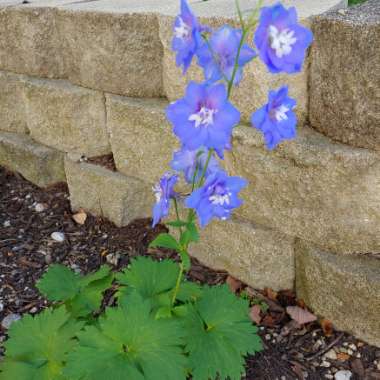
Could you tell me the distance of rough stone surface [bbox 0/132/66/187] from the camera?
119 inches

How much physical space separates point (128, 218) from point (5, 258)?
601mm

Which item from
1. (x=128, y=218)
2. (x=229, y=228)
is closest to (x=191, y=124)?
(x=229, y=228)

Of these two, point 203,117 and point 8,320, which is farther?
point 8,320

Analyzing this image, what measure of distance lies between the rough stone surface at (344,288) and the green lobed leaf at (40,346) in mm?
868

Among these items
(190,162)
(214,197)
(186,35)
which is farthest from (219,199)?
(186,35)

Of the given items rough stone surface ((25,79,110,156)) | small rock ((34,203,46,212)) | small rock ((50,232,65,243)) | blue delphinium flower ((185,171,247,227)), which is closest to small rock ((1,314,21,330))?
small rock ((50,232,65,243))

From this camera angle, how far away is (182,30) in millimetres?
1284

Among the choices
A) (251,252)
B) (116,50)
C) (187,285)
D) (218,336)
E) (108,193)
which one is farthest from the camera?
(108,193)

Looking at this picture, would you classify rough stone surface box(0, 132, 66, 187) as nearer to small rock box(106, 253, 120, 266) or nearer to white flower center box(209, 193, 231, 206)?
small rock box(106, 253, 120, 266)

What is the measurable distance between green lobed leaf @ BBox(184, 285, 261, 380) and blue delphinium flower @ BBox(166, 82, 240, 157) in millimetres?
723

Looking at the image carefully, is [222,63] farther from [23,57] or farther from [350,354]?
[23,57]

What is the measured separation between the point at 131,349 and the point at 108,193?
1287 mm

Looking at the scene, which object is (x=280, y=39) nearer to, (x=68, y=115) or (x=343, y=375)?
(x=343, y=375)

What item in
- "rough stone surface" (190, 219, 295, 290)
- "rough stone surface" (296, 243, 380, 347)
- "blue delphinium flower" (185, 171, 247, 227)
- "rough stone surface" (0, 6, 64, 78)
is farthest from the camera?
"rough stone surface" (0, 6, 64, 78)
